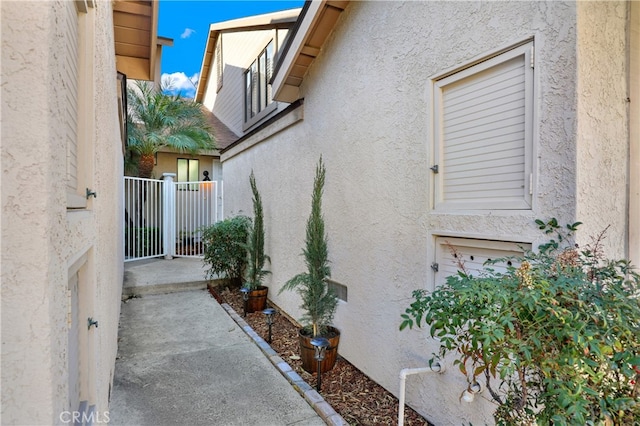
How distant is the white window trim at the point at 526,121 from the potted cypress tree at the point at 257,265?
4.64 meters

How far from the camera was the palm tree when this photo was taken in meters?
11.6

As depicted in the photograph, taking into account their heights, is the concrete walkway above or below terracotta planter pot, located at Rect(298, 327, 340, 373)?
below

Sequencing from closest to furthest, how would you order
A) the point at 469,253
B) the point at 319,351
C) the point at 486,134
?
the point at 486,134 → the point at 469,253 → the point at 319,351

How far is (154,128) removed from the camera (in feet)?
39.5

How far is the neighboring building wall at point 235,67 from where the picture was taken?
11.1 meters

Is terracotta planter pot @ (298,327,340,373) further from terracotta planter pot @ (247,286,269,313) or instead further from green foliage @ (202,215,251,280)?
green foliage @ (202,215,251,280)

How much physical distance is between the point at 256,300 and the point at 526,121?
19.2 ft

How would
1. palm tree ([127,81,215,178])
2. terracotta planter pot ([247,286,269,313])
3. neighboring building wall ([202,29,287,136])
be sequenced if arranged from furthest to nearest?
1. palm tree ([127,81,215,178])
2. neighboring building wall ([202,29,287,136])
3. terracotta planter pot ([247,286,269,313])

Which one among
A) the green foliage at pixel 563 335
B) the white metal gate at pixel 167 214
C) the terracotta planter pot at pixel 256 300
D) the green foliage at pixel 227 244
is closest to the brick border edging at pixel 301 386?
the terracotta planter pot at pixel 256 300

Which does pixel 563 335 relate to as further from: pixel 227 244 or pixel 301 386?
pixel 227 244

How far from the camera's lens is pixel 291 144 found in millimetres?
6406

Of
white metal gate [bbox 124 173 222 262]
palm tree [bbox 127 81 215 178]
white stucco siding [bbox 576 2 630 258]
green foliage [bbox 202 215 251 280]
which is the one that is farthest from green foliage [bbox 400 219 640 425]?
palm tree [bbox 127 81 215 178]

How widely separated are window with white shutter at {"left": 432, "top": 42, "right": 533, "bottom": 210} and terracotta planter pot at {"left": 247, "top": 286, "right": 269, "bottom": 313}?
478 centimetres

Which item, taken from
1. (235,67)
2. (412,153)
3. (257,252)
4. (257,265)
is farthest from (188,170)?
(412,153)
